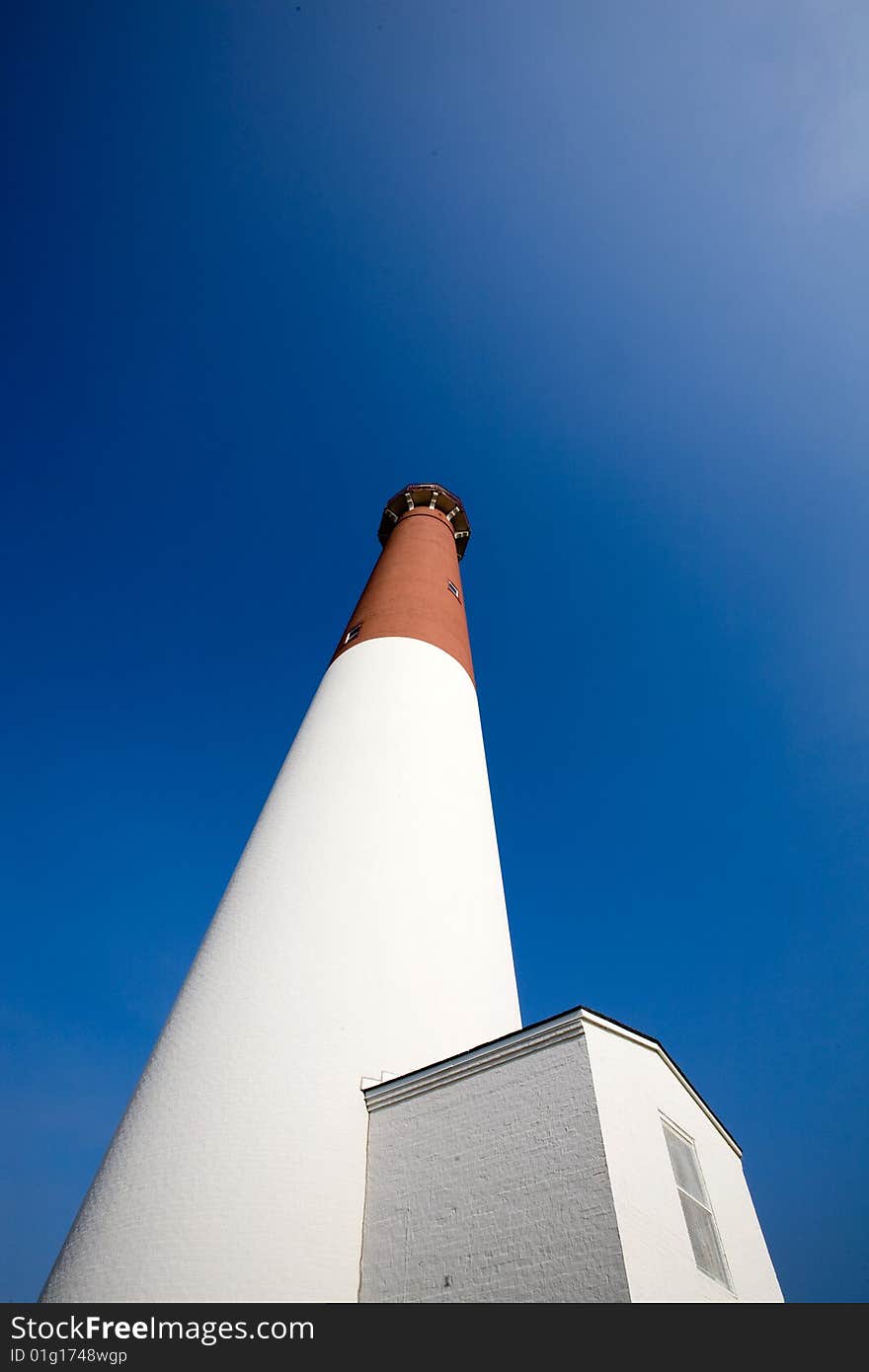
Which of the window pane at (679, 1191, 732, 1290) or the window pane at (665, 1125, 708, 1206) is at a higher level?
the window pane at (665, 1125, 708, 1206)

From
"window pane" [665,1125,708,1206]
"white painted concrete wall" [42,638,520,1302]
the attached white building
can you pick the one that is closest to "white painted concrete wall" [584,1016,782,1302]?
the attached white building

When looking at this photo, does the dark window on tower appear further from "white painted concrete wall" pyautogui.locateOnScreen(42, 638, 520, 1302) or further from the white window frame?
"white painted concrete wall" pyautogui.locateOnScreen(42, 638, 520, 1302)

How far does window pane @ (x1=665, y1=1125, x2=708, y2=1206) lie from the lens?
17.8 feet

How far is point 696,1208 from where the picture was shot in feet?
17.9

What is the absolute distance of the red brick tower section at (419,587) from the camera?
1150 centimetres

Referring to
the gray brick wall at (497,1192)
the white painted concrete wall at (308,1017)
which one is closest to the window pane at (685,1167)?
the gray brick wall at (497,1192)

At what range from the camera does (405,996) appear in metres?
6.44

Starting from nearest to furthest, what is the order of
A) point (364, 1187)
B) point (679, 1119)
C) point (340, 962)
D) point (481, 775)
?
point (364, 1187) < point (679, 1119) < point (340, 962) < point (481, 775)

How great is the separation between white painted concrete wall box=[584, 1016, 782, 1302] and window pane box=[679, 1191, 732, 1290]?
0.11 metres

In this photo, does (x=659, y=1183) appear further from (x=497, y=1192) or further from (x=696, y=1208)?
(x=497, y=1192)

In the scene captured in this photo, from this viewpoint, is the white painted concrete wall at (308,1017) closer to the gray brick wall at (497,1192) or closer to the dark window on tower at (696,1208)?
the gray brick wall at (497,1192)
